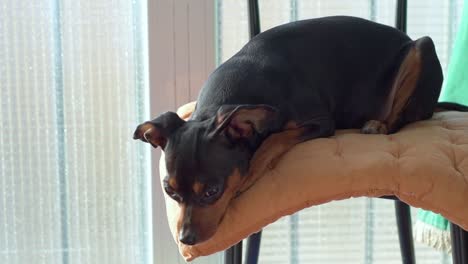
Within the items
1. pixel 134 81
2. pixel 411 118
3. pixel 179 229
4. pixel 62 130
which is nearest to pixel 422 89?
pixel 411 118

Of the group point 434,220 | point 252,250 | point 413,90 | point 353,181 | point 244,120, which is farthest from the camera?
point 434,220

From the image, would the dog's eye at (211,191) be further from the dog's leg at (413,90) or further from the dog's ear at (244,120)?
the dog's leg at (413,90)

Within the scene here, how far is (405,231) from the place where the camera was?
5.20 feet

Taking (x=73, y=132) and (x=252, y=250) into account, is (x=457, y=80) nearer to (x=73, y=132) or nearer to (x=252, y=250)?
(x=252, y=250)

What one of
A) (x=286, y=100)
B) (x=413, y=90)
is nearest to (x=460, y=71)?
(x=413, y=90)

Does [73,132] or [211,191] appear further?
[73,132]

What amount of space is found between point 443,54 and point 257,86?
0.76m

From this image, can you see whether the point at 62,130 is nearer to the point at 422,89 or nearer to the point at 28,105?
the point at 28,105

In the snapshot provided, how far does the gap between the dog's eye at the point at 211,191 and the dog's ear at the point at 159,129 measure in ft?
0.40

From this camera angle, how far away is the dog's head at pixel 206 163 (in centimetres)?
112

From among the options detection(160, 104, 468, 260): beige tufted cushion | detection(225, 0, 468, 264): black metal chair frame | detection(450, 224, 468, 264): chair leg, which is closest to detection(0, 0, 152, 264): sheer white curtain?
detection(225, 0, 468, 264): black metal chair frame

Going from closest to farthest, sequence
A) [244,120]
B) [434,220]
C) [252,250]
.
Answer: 1. [244,120]
2. [252,250]
3. [434,220]

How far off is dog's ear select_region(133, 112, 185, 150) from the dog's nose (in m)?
0.18

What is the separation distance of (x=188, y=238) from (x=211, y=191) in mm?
86
